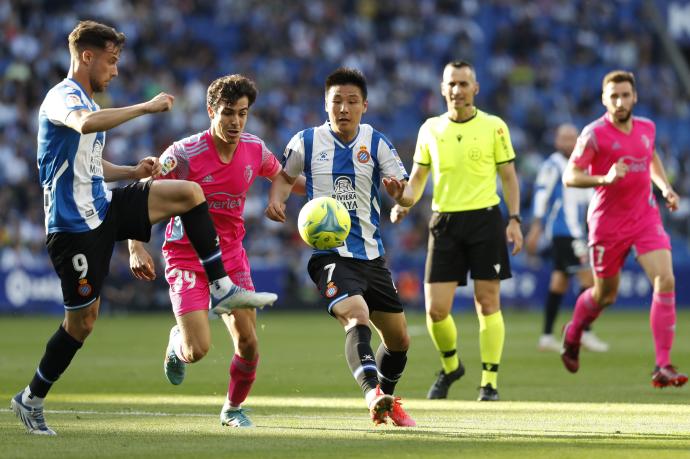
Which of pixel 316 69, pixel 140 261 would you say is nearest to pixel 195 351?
pixel 140 261

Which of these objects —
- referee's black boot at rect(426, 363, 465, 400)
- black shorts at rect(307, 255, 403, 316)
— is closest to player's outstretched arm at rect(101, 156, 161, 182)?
black shorts at rect(307, 255, 403, 316)

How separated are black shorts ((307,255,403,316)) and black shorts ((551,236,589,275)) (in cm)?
726

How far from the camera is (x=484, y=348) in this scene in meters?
10.1

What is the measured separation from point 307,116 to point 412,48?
14.4 feet

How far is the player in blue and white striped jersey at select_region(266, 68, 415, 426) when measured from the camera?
317 inches

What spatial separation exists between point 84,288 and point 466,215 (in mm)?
3892

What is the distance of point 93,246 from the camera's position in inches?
289

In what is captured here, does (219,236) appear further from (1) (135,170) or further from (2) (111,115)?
(2) (111,115)

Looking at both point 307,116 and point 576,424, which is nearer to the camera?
point 576,424

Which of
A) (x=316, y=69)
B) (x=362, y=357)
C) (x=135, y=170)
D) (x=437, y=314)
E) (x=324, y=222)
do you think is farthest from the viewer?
(x=316, y=69)

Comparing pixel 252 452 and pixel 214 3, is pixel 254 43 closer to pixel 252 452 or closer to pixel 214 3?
pixel 214 3

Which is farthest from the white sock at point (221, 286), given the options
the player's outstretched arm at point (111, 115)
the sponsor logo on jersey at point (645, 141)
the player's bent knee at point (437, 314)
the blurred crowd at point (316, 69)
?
the blurred crowd at point (316, 69)

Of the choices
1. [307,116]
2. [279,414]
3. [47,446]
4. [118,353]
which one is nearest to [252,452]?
[47,446]

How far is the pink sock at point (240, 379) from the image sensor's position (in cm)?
802
